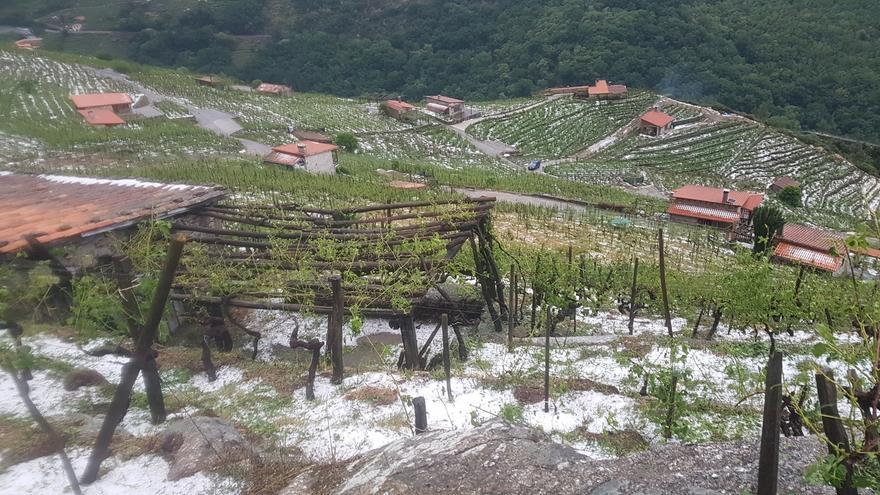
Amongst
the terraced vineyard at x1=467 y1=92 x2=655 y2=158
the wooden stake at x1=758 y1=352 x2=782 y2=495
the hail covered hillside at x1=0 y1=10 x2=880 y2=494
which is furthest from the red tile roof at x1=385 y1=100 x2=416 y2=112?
the wooden stake at x1=758 y1=352 x2=782 y2=495

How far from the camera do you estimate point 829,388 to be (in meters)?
2.91

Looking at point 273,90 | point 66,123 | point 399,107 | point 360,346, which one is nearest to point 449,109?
point 399,107

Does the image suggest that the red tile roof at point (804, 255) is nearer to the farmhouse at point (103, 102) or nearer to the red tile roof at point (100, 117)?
the red tile roof at point (100, 117)

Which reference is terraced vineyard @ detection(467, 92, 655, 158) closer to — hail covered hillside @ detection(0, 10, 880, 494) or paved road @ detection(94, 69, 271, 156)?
paved road @ detection(94, 69, 271, 156)

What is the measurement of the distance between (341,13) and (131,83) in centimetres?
4727

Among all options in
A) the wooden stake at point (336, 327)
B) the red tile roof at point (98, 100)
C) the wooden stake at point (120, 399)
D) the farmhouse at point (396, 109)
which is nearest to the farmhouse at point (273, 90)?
the farmhouse at point (396, 109)

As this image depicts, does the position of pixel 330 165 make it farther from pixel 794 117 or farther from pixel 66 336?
pixel 794 117

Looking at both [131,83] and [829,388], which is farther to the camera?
[131,83]

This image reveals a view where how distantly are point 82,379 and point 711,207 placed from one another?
31.9 metres

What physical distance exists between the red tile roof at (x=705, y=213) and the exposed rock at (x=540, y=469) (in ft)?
94.4

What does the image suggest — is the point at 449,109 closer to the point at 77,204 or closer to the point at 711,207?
the point at 711,207

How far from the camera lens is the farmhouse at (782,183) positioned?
131ft

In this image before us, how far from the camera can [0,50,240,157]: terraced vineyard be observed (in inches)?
1108

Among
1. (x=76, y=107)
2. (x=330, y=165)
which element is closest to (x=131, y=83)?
(x=76, y=107)
